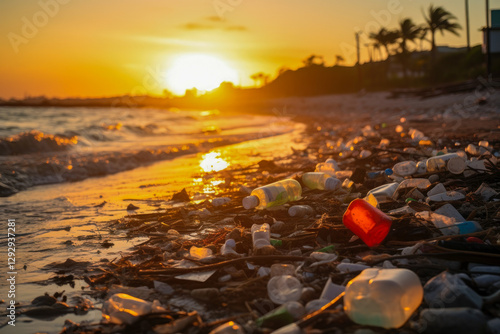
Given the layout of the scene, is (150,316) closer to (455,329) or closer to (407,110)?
(455,329)

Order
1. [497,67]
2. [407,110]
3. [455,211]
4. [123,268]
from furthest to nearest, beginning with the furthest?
[497,67] < [407,110] < [455,211] < [123,268]

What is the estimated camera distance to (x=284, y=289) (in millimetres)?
2166

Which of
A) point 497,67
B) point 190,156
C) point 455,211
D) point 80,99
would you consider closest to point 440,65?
point 497,67

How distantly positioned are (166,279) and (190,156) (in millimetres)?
7284

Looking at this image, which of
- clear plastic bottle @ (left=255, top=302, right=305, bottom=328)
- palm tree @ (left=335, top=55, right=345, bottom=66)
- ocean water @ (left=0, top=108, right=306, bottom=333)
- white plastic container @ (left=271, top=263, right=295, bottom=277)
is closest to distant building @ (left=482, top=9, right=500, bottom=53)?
ocean water @ (left=0, top=108, right=306, bottom=333)

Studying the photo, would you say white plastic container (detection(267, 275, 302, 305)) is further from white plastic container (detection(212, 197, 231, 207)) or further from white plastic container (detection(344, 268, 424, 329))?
white plastic container (detection(212, 197, 231, 207))

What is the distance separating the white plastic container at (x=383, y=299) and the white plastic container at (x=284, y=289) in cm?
29

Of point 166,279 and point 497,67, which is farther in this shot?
point 497,67

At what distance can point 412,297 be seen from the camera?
1882 mm

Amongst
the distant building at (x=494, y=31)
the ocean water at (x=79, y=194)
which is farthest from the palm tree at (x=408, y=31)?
the ocean water at (x=79, y=194)

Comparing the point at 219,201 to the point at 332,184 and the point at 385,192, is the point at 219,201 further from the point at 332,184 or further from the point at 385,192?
the point at 385,192

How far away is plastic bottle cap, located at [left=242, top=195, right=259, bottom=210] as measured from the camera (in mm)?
3846

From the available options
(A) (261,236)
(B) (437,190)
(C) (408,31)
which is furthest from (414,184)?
(C) (408,31)

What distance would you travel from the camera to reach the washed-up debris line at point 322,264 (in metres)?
1.85
